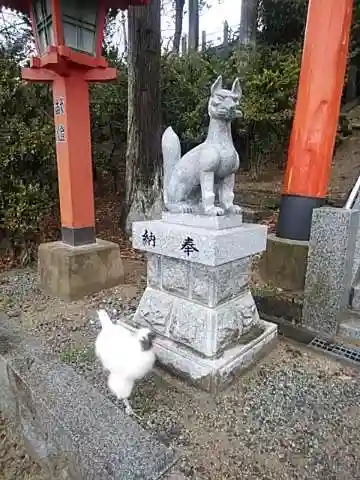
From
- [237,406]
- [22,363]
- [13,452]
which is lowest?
[13,452]

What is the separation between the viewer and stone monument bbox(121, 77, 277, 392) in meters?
Answer: 2.41

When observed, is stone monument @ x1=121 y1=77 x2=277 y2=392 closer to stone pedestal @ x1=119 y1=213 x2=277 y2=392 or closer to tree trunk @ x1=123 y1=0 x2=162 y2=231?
stone pedestal @ x1=119 y1=213 x2=277 y2=392

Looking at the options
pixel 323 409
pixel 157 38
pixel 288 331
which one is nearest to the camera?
pixel 323 409

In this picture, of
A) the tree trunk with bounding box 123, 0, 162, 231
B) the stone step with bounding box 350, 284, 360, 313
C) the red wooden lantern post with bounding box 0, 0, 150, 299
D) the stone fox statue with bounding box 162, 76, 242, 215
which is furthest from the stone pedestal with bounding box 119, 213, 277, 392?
the tree trunk with bounding box 123, 0, 162, 231

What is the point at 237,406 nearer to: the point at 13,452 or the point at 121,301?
the point at 13,452

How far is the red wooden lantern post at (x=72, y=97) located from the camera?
354 cm

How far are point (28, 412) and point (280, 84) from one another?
8416 mm

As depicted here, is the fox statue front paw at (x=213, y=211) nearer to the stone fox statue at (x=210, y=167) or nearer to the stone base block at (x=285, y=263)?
the stone fox statue at (x=210, y=167)

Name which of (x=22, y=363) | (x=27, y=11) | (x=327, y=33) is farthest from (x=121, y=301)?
(x=327, y=33)

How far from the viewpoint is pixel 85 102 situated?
3922 millimetres

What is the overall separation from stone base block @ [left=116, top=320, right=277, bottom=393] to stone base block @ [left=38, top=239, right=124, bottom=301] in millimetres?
1616

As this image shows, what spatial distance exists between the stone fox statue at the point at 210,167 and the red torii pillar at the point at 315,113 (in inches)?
68.9

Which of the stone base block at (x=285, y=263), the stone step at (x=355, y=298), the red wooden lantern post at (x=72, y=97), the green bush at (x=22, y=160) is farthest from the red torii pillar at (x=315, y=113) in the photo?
the green bush at (x=22, y=160)

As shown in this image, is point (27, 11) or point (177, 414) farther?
point (27, 11)
